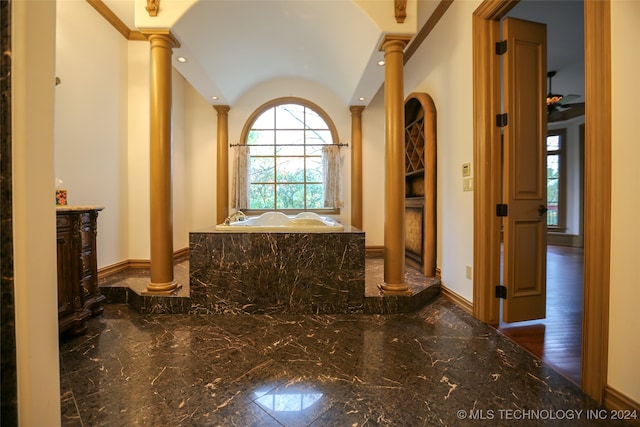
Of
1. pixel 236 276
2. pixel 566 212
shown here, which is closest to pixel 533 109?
pixel 236 276

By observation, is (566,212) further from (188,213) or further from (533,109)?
(188,213)

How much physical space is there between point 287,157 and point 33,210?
4.21 m

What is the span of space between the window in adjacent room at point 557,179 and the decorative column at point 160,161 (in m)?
7.10

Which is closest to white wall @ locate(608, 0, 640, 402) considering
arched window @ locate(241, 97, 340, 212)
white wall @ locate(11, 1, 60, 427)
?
white wall @ locate(11, 1, 60, 427)

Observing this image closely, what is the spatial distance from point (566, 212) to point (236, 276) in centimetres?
696

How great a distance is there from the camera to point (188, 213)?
443 centimetres

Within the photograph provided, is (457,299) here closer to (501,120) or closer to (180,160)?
(501,120)

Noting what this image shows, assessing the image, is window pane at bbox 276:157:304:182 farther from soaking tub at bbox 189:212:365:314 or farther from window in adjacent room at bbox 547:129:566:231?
window in adjacent room at bbox 547:129:566:231

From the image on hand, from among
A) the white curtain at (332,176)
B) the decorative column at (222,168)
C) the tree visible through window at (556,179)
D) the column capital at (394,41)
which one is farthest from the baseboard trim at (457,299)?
the tree visible through window at (556,179)

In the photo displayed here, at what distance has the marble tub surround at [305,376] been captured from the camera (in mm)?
1218

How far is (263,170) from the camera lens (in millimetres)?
4668

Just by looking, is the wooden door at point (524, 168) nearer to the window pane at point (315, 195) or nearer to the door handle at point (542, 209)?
the door handle at point (542, 209)

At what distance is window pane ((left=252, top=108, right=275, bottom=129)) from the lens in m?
4.66

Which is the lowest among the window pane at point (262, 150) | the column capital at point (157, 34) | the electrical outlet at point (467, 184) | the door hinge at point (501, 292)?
the door hinge at point (501, 292)
